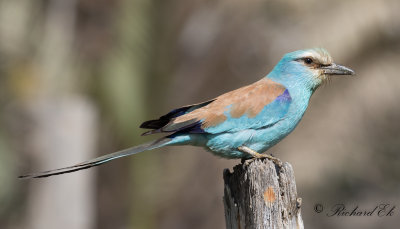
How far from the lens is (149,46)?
9.45 metres

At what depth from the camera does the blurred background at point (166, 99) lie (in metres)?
9.86

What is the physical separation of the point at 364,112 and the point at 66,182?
5417mm

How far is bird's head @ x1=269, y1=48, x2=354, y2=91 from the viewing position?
566cm

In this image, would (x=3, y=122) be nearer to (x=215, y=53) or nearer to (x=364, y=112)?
(x=215, y=53)

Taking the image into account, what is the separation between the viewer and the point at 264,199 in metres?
4.29

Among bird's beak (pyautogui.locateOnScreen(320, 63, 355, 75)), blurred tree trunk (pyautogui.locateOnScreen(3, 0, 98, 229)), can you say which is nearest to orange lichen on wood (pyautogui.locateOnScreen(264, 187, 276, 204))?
bird's beak (pyautogui.locateOnScreen(320, 63, 355, 75))

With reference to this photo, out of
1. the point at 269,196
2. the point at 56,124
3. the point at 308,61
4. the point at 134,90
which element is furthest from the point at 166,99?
the point at 269,196

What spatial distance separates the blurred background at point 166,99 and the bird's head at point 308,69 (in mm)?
3999

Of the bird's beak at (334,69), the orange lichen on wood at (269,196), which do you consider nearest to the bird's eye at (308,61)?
the bird's beak at (334,69)

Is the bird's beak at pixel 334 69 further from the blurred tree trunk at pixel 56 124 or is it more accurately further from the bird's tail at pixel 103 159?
the blurred tree trunk at pixel 56 124

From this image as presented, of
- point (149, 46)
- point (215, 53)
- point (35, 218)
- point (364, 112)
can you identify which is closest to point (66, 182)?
point (35, 218)

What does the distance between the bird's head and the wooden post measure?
4.43ft

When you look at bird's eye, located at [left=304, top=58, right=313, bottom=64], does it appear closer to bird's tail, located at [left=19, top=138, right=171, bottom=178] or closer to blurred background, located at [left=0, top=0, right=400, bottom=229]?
bird's tail, located at [left=19, top=138, right=171, bottom=178]

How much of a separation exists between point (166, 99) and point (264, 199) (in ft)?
18.3
